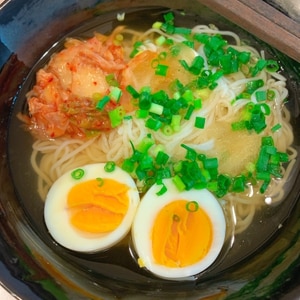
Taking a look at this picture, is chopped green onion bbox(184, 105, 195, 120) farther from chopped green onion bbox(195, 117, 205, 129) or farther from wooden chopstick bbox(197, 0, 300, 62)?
wooden chopstick bbox(197, 0, 300, 62)

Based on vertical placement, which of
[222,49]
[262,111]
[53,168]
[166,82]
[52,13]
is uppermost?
[52,13]

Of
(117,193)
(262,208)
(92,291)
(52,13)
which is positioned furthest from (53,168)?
(262,208)

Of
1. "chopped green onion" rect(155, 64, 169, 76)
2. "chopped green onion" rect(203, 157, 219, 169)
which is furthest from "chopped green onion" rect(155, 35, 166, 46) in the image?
"chopped green onion" rect(203, 157, 219, 169)

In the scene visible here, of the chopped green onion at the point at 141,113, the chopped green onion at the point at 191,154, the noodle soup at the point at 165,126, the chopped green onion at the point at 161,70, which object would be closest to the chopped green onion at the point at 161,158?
the noodle soup at the point at 165,126

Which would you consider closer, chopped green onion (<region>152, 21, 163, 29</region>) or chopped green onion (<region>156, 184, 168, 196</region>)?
chopped green onion (<region>156, 184, 168, 196</region>)

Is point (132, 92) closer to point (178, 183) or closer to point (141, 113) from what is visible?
point (141, 113)

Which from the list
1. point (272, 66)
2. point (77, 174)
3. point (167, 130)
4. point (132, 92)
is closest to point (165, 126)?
point (167, 130)

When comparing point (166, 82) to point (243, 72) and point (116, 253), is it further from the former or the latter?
point (116, 253)

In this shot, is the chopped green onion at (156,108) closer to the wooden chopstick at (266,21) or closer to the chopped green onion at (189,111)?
the chopped green onion at (189,111)

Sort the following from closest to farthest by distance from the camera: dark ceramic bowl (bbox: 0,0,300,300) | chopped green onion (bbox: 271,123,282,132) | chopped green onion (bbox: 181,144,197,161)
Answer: dark ceramic bowl (bbox: 0,0,300,300) < chopped green onion (bbox: 181,144,197,161) < chopped green onion (bbox: 271,123,282,132)
